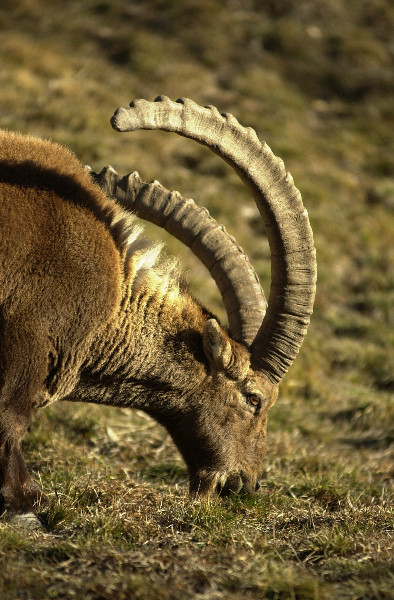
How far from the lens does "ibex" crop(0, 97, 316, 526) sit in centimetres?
485

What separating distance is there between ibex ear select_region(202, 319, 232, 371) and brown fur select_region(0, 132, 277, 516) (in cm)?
1

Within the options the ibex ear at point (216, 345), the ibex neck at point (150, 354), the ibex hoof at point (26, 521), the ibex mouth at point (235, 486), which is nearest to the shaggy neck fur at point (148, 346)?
the ibex neck at point (150, 354)

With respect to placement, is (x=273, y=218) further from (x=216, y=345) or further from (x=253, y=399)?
(x=253, y=399)

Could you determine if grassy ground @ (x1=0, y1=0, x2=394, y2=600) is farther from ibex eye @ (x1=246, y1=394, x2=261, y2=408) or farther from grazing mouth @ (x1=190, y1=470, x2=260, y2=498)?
ibex eye @ (x1=246, y1=394, x2=261, y2=408)

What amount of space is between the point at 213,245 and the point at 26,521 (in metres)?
2.46

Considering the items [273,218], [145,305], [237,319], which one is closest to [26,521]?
[145,305]

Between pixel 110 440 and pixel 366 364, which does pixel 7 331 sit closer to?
pixel 110 440

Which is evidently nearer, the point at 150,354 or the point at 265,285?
the point at 150,354

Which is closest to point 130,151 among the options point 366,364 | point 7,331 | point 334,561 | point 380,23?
point 366,364

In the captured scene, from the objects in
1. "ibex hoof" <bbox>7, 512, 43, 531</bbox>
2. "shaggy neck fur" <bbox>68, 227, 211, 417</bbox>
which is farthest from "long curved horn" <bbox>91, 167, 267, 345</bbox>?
"ibex hoof" <bbox>7, 512, 43, 531</bbox>

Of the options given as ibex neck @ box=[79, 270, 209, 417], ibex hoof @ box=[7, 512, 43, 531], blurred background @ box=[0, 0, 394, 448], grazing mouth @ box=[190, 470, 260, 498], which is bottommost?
ibex hoof @ box=[7, 512, 43, 531]

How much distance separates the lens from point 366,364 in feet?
34.2

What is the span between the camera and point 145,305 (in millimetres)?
5473

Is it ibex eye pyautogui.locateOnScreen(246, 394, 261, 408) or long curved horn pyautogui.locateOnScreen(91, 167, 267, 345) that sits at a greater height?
long curved horn pyautogui.locateOnScreen(91, 167, 267, 345)
